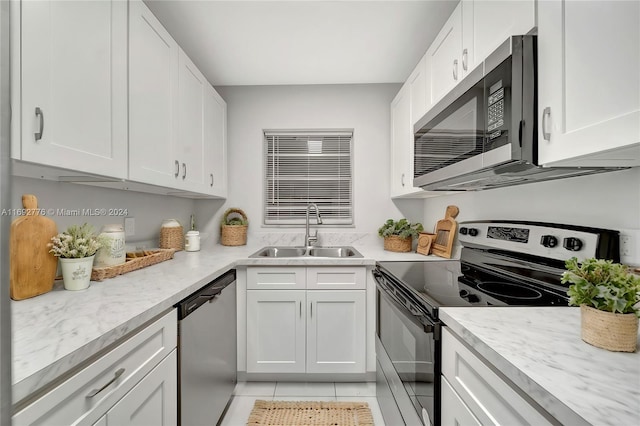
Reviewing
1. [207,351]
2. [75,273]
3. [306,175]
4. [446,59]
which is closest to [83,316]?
[75,273]

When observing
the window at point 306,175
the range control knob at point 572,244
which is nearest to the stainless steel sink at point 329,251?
the window at point 306,175

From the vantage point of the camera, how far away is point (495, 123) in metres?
1.05

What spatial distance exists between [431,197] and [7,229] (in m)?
2.65

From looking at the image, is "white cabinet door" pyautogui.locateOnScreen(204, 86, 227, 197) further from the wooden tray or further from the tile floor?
the tile floor

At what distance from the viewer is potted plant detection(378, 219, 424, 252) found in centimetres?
237

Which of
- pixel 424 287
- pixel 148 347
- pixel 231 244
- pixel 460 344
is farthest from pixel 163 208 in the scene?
pixel 460 344

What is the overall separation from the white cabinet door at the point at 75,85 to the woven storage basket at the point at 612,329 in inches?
61.6

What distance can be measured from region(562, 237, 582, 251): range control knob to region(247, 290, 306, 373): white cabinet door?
1441 millimetres

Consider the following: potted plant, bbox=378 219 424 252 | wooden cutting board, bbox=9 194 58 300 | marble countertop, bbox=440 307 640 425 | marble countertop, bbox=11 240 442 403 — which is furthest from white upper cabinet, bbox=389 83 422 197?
wooden cutting board, bbox=9 194 58 300

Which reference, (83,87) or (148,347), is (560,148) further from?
(83,87)

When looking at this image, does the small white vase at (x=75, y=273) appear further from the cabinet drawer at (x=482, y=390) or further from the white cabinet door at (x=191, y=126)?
the cabinet drawer at (x=482, y=390)

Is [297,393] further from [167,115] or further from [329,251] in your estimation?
[167,115]

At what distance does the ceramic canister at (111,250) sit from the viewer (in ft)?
4.53

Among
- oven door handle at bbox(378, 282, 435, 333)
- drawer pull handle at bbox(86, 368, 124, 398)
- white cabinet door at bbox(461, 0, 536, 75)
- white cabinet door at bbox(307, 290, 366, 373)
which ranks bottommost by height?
white cabinet door at bbox(307, 290, 366, 373)
